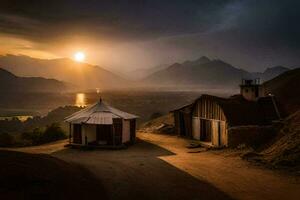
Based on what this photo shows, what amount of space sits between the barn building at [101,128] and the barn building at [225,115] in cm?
737

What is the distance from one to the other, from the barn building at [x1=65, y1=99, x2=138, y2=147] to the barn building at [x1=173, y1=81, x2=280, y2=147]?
7368 millimetres

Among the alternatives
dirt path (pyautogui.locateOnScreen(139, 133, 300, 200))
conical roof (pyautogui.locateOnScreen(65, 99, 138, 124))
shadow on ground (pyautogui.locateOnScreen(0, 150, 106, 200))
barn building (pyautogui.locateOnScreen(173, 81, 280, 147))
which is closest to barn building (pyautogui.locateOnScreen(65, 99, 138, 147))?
conical roof (pyautogui.locateOnScreen(65, 99, 138, 124))

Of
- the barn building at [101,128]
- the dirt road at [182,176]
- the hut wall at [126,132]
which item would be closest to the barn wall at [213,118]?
the dirt road at [182,176]

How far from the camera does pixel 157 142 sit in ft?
122

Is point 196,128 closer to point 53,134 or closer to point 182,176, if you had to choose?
point 53,134

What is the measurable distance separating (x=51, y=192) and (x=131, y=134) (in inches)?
857

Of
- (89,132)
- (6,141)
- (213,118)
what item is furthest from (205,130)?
(6,141)

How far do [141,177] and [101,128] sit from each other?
610 inches

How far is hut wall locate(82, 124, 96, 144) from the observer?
109 feet

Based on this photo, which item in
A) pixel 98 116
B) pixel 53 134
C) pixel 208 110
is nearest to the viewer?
pixel 98 116

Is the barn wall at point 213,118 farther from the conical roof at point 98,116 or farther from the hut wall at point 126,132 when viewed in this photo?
the hut wall at point 126,132

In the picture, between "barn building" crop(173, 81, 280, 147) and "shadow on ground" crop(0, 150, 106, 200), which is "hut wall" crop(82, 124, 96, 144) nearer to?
"barn building" crop(173, 81, 280, 147)

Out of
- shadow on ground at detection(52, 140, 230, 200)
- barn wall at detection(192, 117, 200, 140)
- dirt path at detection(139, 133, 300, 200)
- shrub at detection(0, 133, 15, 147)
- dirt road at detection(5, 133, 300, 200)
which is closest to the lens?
shadow on ground at detection(52, 140, 230, 200)

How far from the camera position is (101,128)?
34219mm
